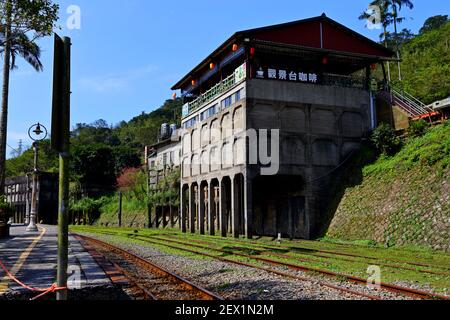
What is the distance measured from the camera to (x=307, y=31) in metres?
31.1

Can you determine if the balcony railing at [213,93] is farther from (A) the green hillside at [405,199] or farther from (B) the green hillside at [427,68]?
(B) the green hillside at [427,68]

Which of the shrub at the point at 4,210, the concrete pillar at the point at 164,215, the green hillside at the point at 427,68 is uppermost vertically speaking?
the green hillside at the point at 427,68

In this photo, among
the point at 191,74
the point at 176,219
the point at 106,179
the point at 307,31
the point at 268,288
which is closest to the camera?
the point at 268,288

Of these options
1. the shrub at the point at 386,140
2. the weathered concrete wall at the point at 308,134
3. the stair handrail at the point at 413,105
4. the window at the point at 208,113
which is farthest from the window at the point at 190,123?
the stair handrail at the point at 413,105

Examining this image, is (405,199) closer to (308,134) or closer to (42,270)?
(308,134)

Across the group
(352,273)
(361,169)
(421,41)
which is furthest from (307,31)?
(421,41)

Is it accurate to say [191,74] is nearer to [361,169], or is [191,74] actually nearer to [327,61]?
[327,61]

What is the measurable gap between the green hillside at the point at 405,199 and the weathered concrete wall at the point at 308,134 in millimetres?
2242

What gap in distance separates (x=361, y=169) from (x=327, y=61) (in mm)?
9445

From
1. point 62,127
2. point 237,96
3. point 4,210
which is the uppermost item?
point 237,96

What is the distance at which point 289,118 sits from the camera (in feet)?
96.5

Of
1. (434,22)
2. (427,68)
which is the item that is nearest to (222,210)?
(427,68)

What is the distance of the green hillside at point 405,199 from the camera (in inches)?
761

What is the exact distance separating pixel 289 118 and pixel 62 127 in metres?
26.1
